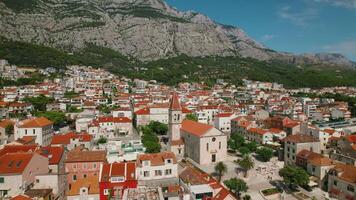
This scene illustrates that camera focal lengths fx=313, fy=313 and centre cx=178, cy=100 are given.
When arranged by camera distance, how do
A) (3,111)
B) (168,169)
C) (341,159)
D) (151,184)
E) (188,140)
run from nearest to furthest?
(151,184)
(168,169)
(341,159)
(188,140)
(3,111)

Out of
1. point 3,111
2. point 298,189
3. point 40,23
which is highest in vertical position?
point 40,23

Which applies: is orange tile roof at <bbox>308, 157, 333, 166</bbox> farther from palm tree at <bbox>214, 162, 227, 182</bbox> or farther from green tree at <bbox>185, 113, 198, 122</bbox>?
green tree at <bbox>185, 113, 198, 122</bbox>

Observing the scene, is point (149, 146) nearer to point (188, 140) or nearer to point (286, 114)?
point (188, 140)

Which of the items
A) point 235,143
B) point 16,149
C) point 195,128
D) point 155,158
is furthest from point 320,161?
point 16,149

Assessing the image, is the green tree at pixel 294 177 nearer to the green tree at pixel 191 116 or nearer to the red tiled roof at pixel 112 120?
the green tree at pixel 191 116

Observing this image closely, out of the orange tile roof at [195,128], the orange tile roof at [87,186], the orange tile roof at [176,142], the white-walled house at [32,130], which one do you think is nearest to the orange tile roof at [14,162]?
the orange tile roof at [87,186]

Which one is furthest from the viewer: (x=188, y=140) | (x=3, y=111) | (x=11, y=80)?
(x=11, y=80)

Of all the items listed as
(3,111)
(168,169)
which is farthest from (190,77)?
(168,169)

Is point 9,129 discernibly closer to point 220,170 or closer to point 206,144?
point 206,144
